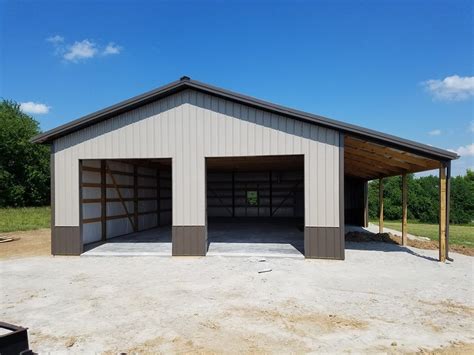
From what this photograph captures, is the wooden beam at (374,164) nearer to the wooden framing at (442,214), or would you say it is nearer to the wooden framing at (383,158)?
the wooden framing at (383,158)

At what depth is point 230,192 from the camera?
2039 centimetres

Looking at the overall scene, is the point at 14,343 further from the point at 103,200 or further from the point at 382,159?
the point at 382,159

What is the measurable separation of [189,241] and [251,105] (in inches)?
161

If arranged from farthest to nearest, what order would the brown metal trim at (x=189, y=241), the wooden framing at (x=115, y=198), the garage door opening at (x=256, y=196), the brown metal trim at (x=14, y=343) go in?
the garage door opening at (x=256, y=196)
the wooden framing at (x=115, y=198)
the brown metal trim at (x=189, y=241)
the brown metal trim at (x=14, y=343)

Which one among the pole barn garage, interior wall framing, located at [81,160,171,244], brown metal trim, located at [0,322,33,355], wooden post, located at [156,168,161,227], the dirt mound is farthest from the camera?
wooden post, located at [156,168,161,227]

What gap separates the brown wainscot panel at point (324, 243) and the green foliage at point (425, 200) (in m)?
21.7

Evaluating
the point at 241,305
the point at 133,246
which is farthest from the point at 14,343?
the point at 133,246

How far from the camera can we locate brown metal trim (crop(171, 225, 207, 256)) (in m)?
9.46

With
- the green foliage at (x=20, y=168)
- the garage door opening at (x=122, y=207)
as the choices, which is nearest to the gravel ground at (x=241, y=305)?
the garage door opening at (x=122, y=207)

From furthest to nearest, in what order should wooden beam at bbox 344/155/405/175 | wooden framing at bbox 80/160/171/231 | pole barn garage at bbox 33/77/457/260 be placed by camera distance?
wooden beam at bbox 344/155/405/175 < wooden framing at bbox 80/160/171/231 < pole barn garage at bbox 33/77/457/260

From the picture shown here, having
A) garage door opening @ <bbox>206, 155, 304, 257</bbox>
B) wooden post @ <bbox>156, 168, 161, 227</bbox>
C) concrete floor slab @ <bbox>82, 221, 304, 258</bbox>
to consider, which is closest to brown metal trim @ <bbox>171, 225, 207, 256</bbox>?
concrete floor slab @ <bbox>82, 221, 304, 258</bbox>

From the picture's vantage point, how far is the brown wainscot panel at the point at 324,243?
8.92 meters

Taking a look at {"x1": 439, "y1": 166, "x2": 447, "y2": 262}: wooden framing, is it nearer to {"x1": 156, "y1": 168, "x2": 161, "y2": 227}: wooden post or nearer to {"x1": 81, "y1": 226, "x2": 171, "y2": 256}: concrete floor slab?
{"x1": 81, "y1": 226, "x2": 171, "y2": 256}: concrete floor slab

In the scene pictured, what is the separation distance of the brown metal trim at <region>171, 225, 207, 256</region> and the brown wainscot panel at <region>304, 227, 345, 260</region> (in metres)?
2.81
